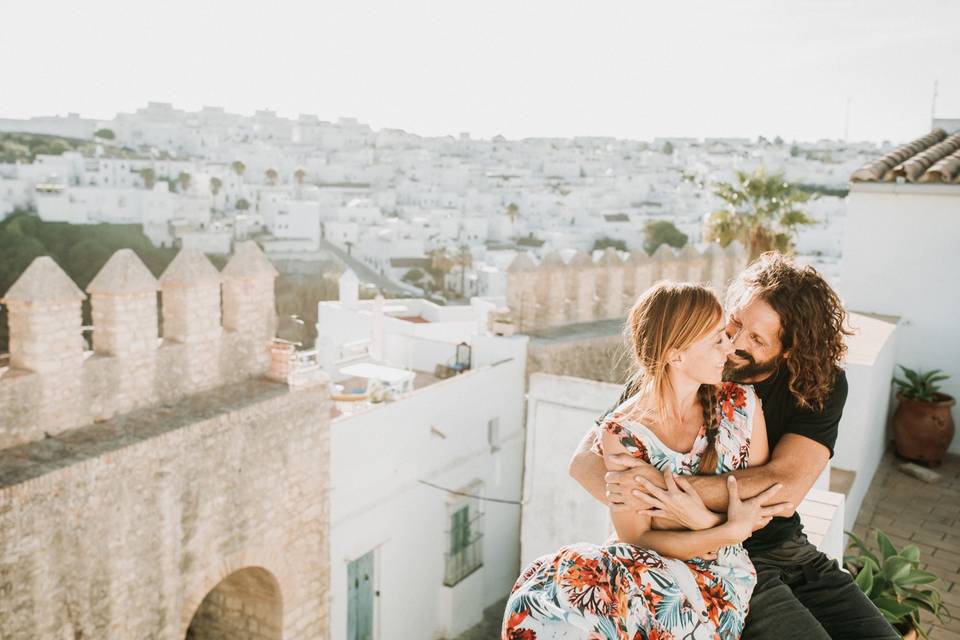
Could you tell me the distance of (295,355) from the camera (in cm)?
670

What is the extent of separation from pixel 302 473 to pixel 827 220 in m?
40.3

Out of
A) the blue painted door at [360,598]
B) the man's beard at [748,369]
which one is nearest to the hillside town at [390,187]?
the blue painted door at [360,598]

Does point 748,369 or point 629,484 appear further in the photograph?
point 748,369

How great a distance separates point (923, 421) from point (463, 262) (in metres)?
38.9

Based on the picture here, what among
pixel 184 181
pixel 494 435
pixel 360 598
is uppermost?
pixel 184 181

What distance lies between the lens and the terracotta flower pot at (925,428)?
20.8ft

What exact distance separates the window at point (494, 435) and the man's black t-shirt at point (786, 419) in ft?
26.0

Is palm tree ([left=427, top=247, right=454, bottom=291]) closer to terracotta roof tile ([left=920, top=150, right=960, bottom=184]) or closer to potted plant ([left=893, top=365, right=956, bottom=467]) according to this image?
terracotta roof tile ([left=920, top=150, right=960, bottom=184])

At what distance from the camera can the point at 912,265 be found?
7.37 metres

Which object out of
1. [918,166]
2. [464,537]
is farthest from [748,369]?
[464,537]

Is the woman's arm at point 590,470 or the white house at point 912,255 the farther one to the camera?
the white house at point 912,255

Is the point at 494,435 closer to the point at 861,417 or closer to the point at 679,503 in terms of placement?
the point at 861,417

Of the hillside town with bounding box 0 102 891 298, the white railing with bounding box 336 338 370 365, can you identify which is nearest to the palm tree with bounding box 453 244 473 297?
the hillside town with bounding box 0 102 891 298

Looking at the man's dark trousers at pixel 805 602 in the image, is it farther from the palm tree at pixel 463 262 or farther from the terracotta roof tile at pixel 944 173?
the palm tree at pixel 463 262
